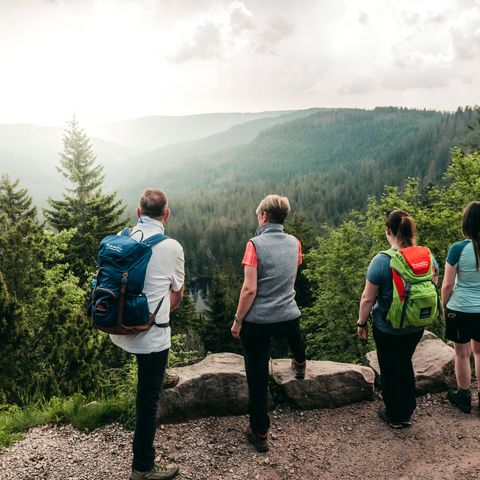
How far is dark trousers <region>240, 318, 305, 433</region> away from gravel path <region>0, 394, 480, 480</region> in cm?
41

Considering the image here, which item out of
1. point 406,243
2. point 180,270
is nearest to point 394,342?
point 406,243

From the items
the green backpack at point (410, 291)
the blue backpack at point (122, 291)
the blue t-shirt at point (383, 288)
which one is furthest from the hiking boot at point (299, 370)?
the blue backpack at point (122, 291)

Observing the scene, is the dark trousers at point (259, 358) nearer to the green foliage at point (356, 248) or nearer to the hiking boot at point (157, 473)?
the hiking boot at point (157, 473)

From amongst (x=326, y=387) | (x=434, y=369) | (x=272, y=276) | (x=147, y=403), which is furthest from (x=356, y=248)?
(x=147, y=403)

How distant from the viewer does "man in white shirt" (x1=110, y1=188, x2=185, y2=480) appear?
378cm

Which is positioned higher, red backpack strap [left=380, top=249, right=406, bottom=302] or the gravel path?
red backpack strap [left=380, top=249, right=406, bottom=302]

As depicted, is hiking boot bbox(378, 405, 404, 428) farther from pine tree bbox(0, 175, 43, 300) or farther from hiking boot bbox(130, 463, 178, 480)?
pine tree bbox(0, 175, 43, 300)

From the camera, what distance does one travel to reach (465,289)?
486 centimetres

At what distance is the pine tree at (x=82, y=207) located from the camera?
22.2m

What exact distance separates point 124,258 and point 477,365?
4420 mm

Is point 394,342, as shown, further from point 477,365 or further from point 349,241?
point 349,241

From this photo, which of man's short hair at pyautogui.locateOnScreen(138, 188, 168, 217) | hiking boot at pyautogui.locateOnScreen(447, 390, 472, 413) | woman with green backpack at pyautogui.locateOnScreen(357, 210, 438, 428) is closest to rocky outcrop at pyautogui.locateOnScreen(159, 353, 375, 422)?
woman with green backpack at pyautogui.locateOnScreen(357, 210, 438, 428)

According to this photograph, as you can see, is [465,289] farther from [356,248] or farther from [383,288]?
[356,248]

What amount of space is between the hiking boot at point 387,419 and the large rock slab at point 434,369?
0.74 m
